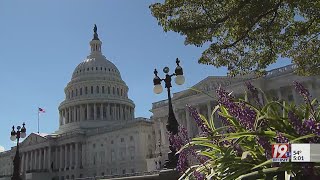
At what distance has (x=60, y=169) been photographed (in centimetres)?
11731

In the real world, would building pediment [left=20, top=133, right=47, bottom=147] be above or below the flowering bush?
above

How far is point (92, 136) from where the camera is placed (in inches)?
4419

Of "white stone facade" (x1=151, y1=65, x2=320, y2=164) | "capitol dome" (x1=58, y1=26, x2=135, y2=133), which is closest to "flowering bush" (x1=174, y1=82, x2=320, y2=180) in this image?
"white stone facade" (x1=151, y1=65, x2=320, y2=164)

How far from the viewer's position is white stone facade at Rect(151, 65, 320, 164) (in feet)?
226

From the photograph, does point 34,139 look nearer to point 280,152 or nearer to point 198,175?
point 198,175

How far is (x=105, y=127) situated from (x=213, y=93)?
42579 millimetres

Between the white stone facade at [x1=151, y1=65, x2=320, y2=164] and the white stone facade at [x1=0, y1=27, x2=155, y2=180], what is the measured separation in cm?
1010

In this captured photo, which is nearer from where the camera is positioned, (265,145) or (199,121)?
(265,145)

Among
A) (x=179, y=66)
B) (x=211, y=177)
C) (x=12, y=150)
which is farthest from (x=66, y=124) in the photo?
(x=211, y=177)

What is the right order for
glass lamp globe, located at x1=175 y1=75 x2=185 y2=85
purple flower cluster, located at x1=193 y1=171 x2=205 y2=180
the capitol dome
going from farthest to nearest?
the capitol dome < glass lamp globe, located at x1=175 y1=75 x2=185 y2=85 < purple flower cluster, located at x1=193 y1=171 x2=205 y2=180

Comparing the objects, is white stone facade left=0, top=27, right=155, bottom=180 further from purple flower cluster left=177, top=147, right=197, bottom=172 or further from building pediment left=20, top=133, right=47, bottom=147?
purple flower cluster left=177, top=147, right=197, bottom=172

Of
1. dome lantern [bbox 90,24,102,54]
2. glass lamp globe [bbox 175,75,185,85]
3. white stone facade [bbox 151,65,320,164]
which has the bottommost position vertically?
glass lamp globe [bbox 175,75,185,85]

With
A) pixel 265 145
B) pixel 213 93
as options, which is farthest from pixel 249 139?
pixel 213 93

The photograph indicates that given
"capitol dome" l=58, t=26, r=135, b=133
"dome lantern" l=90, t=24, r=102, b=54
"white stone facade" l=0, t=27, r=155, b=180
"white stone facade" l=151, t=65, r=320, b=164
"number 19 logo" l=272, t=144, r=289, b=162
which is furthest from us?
"dome lantern" l=90, t=24, r=102, b=54
